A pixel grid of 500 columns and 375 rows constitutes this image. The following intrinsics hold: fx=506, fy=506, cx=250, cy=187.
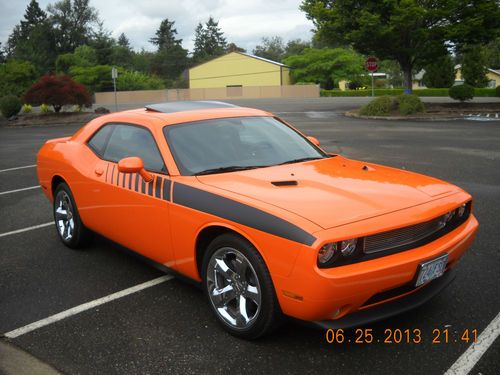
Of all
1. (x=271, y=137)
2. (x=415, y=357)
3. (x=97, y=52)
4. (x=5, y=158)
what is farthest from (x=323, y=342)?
(x=97, y=52)

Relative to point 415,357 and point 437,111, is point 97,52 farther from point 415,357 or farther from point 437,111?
point 415,357

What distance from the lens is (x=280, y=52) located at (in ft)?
371

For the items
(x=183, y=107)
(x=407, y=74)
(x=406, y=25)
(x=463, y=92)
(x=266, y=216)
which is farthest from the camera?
(x=407, y=74)

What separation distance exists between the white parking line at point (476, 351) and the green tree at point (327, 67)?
59890 millimetres

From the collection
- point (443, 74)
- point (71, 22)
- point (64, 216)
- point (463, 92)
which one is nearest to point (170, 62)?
point (71, 22)

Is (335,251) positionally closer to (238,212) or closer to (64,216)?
(238,212)

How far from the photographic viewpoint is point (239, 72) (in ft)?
217

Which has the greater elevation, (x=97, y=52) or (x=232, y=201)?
(x=97, y=52)

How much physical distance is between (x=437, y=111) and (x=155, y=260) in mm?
21830

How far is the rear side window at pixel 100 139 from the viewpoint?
486cm

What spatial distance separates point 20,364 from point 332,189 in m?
2.25

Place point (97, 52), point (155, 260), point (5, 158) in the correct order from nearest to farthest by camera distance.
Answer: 1. point (155, 260)
2. point (5, 158)
3. point (97, 52)

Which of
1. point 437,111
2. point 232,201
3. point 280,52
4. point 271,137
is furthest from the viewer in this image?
point 280,52

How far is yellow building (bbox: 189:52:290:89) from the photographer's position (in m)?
64.6
